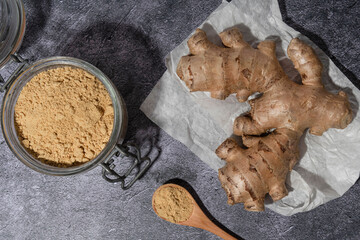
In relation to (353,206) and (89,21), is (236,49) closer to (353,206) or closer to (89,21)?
(89,21)

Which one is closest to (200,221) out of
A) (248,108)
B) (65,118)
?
(248,108)

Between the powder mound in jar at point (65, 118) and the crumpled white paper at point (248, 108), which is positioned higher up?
the powder mound in jar at point (65, 118)

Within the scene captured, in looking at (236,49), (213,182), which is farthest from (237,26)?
(213,182)

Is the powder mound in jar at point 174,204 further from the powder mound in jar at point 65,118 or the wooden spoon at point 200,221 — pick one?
the powder mound in jar at point 65,118

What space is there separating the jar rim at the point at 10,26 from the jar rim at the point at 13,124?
13 cm

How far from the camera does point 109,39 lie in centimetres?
102

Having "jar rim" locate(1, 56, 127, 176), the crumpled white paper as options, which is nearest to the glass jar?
"jar rim" locate(1, 56, 127, 176)

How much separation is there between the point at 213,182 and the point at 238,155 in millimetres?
161

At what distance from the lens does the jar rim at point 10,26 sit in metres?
0.93

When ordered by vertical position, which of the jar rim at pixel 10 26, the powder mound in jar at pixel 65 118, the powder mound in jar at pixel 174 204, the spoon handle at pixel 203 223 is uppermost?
the jar rim at pixel 10 26

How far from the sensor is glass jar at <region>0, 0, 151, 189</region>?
0.83m

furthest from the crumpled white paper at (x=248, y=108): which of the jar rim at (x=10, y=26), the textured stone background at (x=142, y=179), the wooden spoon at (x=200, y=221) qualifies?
the jar rim at (x=10, y=26)

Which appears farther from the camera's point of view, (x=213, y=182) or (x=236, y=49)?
(x=213, y=182)

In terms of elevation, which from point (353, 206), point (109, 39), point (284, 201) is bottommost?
point (353, 206)
